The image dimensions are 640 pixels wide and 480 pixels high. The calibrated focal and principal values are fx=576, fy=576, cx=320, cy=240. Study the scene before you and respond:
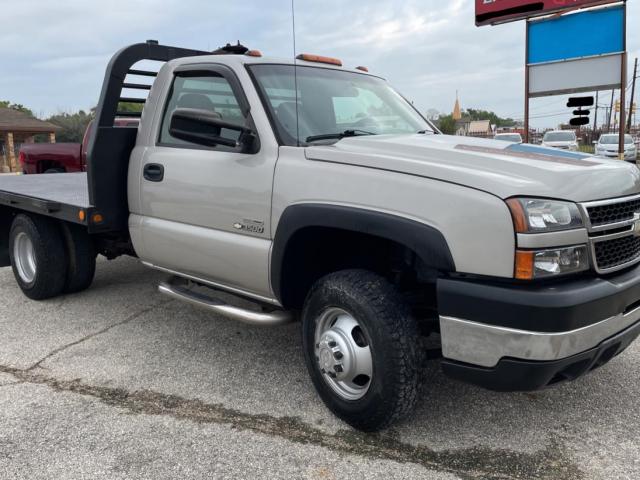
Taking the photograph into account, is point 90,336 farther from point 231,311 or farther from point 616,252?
point 616,252

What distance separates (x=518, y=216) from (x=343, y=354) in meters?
1.15

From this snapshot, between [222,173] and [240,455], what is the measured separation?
5.37ft

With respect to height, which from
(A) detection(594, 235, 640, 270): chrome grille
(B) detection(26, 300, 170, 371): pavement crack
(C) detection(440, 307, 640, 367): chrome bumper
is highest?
(A) detection(594, 235, 640, 270): chrome grille

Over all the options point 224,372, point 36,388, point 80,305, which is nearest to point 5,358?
point 36,388

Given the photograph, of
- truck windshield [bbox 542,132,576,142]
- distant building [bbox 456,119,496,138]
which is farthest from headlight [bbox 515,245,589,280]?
truck windshield [bbox 542,132,576,142]

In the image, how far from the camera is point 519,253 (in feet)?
7.70

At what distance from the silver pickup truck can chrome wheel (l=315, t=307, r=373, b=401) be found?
0.01 meters

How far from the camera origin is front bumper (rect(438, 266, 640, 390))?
234 centimetres

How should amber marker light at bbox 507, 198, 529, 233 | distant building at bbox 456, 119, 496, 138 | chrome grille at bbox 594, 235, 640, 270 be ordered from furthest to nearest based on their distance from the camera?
1. distant building at bbox 456, 119, 496, 138
2. chrome grille at bbox 594, 235, 640, 270
3. amber marker light at bbox 507, 198, 529, 233

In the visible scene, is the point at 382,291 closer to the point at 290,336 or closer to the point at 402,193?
the point at 402,193

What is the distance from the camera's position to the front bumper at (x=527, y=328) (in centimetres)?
234

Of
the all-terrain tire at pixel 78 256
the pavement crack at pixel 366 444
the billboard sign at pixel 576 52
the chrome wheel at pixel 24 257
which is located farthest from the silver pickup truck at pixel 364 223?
the billboard sign at pixel 576 52

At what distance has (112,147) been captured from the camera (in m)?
4.29

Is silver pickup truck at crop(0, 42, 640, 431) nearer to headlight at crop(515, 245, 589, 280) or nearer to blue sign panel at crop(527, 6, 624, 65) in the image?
headlight at crop(515, 245, 589, 280)
